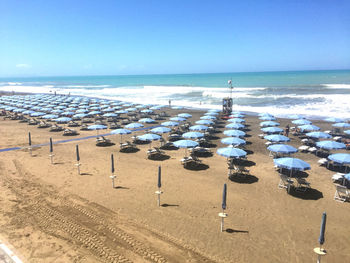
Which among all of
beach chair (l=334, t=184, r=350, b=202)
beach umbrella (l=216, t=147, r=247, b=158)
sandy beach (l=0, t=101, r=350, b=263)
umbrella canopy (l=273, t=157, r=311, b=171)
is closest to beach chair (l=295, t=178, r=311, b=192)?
sandy beach (l=0, t=101, r=350, b=263)

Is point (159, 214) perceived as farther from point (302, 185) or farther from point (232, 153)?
point (302, 185)

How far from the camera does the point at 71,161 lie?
573 inches

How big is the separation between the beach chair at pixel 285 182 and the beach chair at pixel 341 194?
5.68 feet

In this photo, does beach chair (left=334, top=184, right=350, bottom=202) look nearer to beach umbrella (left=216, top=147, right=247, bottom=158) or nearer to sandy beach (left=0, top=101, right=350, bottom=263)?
sandy beach (left=0, top=101, right=350, bottom=263)

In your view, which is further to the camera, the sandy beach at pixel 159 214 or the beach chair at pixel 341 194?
the beach chair at pixel 341 194

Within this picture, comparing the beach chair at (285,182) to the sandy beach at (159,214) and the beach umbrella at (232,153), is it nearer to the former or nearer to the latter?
the sandy beach at (159,214)

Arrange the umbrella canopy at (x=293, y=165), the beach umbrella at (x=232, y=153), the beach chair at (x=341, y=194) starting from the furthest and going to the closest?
the beach umbrella at (x=232, y=153) < the umbrella canopy at (x=293, y=165) < the beach chair at (x=341, y=194)

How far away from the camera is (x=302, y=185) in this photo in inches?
451

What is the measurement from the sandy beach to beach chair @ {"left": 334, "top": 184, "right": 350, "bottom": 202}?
0.31 meters

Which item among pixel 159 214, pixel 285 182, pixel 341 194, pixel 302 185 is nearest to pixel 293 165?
pixel 285 182

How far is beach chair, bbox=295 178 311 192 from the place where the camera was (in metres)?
10.9

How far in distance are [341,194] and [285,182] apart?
2.25m

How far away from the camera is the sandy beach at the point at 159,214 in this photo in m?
7.07

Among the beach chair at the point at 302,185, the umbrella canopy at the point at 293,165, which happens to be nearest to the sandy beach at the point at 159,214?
the beach chair at the point at 302,185
